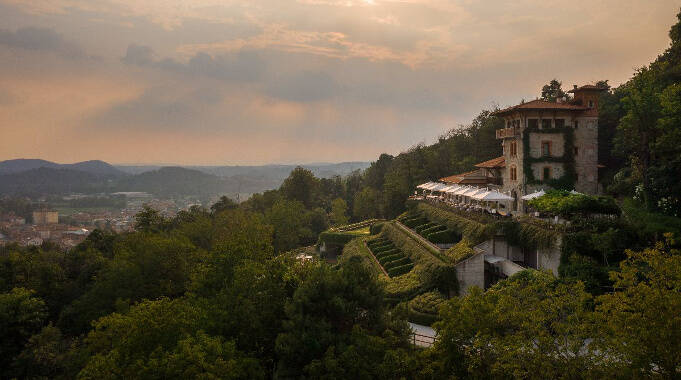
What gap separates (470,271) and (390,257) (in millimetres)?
10478

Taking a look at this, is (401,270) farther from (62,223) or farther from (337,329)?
(62,223)

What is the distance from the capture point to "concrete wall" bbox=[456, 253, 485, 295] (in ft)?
95.3

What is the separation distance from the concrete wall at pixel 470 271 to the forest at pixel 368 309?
2.91m

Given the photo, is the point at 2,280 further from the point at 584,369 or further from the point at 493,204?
the point at 584,369

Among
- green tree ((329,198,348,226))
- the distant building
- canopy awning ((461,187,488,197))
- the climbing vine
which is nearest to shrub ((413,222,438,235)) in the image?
canopy awning ((461,187,488,197))

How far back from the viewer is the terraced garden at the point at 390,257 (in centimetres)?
3450

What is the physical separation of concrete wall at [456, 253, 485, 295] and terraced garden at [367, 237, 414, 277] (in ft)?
18.4

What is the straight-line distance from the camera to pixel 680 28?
3719 centimetres

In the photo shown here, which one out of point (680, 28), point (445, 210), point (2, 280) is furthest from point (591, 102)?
point (2, 280)

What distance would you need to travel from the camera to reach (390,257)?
127 ft

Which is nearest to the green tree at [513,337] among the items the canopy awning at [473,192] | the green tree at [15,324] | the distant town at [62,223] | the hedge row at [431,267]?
the hedge row at [431,267]

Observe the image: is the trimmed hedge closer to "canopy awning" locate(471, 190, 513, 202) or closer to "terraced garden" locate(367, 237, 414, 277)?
"terraced garden" locate(367, 237, 414, 277)

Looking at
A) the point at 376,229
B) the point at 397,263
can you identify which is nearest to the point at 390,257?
the point at 397,263

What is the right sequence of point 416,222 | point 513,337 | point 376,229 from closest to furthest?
point 513,337, point 416,222, point 376,229
